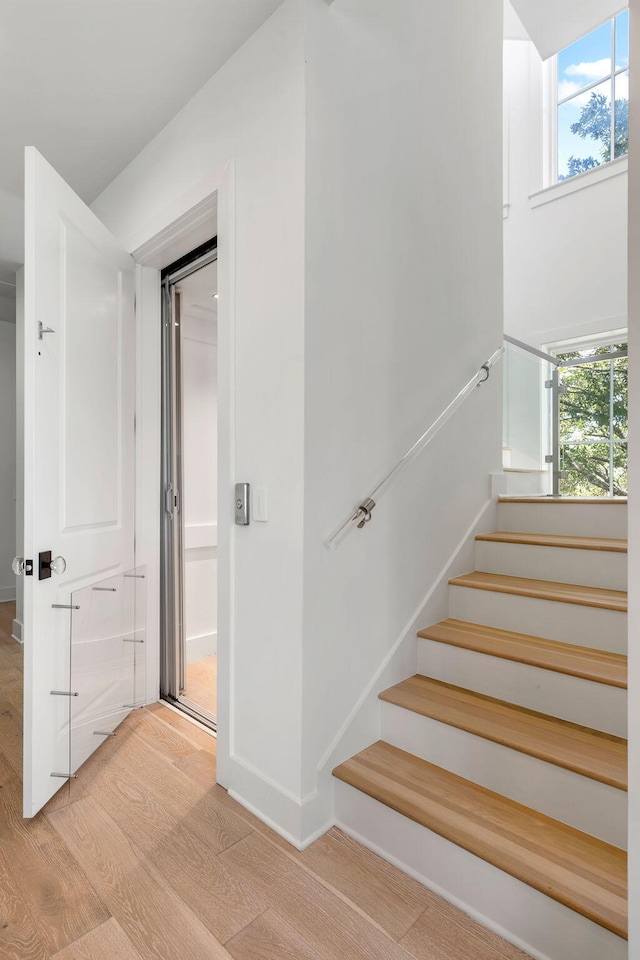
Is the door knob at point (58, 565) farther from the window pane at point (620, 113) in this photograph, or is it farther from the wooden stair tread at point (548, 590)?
the window pane at point (620, 113)

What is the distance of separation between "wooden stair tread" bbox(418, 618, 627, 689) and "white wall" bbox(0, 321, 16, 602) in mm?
4654

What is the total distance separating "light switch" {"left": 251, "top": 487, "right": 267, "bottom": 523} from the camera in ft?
5.72

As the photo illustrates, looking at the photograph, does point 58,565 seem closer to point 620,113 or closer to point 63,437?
point 63,437

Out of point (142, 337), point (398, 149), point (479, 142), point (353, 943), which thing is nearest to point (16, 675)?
point (142, 337)

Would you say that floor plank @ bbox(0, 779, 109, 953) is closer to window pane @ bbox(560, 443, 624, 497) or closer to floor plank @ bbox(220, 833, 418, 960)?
floor plank @ bbox(220, 833, 418, 960)

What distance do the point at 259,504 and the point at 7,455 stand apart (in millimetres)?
4447

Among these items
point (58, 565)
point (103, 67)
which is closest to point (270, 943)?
point (58, 565)

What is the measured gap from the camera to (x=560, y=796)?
1426mm

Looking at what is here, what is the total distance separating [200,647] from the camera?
10.8 feet

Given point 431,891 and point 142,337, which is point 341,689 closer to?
point 431,891

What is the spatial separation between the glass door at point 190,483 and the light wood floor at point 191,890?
669mm

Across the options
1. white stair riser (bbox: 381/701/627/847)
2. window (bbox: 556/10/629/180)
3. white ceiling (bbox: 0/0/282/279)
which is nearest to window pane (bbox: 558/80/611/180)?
window (bbox: 556/10/629/180)

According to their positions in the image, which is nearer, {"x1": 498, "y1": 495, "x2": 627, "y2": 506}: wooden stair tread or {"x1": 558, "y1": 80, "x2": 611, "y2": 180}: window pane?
{"x1": 498, "y1": 495, "x2": 627, "y2": 506}: wooden stair tread

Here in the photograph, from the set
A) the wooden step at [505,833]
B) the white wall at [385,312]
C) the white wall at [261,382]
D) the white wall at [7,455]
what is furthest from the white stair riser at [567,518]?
the white wall at [7,455]
